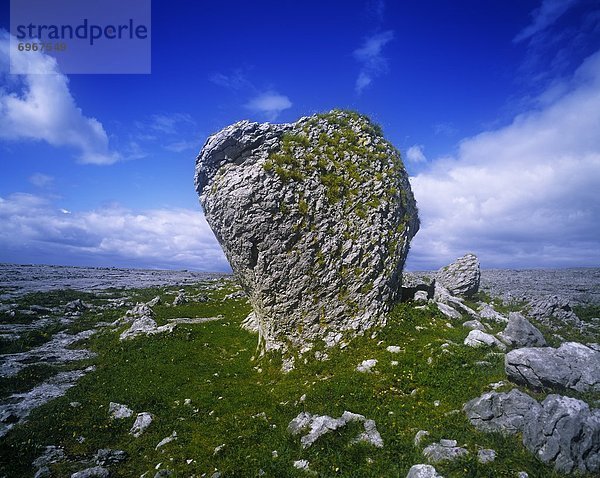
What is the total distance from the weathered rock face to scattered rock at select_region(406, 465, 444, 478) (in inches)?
454

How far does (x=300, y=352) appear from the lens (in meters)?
22.9

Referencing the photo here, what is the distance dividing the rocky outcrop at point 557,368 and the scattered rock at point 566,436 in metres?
2.85

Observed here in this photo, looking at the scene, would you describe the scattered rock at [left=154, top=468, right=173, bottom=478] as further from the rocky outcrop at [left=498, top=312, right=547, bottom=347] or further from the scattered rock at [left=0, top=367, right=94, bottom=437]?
the rocky outcrop at [left=498, top=312, right=547, bottom=347]

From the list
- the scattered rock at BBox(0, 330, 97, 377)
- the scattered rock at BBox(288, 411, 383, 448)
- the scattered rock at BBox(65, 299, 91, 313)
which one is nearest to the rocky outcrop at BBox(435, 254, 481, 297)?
the scattered rock at BBox(288, 411, 383, 448)

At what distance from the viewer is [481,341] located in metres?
20.1

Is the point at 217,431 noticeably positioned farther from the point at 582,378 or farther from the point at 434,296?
the point at 434,296

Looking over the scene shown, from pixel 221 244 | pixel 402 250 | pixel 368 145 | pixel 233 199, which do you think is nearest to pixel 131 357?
pixel 221 244

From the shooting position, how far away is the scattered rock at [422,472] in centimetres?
1084

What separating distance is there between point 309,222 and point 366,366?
9.85m

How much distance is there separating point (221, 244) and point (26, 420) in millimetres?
15680

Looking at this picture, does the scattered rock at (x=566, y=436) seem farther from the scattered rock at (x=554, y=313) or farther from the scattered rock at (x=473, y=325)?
the scattered rock at (x=554, y=313)

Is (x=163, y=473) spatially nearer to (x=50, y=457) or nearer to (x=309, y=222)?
(x=50, y=457)

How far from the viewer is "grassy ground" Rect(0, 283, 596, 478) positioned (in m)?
13.1

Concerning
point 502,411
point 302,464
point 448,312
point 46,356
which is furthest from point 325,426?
point 46,356
